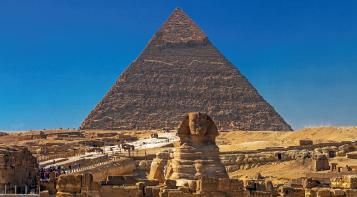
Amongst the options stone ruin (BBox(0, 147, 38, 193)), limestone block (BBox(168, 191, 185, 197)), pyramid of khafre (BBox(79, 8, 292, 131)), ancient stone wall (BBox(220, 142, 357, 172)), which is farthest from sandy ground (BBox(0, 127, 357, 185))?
pyramid of khafre (BBox(79, 8, 292, 131))

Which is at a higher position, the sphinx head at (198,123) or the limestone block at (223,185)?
the sphinx head at (198,123)

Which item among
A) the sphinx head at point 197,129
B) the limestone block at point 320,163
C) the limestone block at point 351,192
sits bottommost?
the limestone block at point 351,192

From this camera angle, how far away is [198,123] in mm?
11078

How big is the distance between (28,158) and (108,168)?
7046 millimetres

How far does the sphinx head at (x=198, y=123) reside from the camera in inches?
436

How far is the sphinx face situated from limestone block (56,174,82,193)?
5.07 m

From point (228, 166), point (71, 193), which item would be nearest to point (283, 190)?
point (71, 193)

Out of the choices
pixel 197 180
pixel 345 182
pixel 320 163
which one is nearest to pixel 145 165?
pixel 320 163

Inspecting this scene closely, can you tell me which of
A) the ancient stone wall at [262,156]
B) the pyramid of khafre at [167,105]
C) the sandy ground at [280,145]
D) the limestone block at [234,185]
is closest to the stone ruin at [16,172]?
the limestone block at [234,185]

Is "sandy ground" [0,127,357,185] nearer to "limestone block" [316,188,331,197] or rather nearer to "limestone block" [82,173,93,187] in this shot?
"limestone block" [316,188,331,197]

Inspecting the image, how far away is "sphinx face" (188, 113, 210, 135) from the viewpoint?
36.3ft

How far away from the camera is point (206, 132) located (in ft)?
37.2

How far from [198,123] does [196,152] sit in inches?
24.6

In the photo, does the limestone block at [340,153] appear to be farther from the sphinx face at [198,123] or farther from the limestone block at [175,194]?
the limestone block at [175,194]
